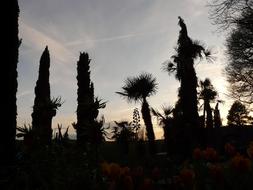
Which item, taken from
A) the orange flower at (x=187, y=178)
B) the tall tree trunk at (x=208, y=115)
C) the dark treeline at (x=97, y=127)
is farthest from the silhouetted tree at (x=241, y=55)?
the orange flower at (x=187, y=178)

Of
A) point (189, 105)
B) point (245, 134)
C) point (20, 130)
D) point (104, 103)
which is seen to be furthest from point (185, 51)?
point (20, 130)

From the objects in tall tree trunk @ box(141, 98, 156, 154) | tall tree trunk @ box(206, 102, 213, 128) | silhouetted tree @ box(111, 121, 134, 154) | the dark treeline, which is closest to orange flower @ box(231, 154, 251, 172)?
the dark treeline

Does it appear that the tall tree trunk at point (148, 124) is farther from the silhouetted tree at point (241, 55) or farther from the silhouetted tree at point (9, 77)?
the silhouetted tree at point (9, 77)

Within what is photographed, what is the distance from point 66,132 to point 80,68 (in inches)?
988

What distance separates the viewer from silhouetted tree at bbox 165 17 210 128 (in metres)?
22.4

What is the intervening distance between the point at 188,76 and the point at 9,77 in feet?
52.5

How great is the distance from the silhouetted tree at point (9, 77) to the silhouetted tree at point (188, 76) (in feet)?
39.6

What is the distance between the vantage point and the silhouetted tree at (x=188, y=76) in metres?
22.4

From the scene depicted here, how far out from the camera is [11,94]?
30.0 feet

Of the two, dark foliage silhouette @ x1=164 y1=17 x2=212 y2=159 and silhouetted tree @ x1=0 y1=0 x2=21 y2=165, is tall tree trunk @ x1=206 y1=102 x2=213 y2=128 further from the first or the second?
silhouetted tree @ x1=0 y1=0 x2=21 y2=165

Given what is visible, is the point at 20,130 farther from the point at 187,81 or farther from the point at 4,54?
the point at 187,81

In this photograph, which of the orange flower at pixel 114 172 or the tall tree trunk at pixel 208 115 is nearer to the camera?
the orange flower at pixel 114 172

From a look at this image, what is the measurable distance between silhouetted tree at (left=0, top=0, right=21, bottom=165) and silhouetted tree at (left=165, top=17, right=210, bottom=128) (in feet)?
39.6

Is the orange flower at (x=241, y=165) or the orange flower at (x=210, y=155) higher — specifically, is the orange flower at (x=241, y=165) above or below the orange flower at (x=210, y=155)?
below
